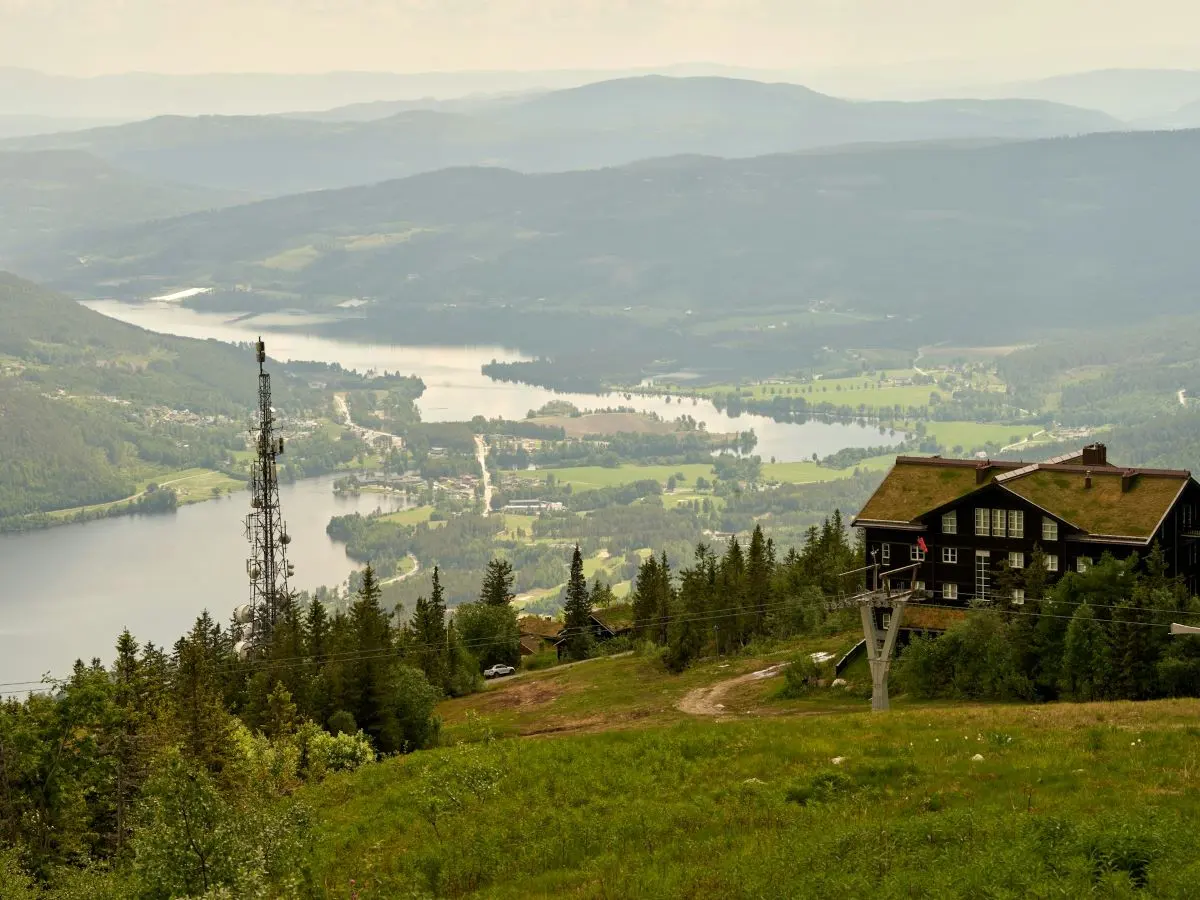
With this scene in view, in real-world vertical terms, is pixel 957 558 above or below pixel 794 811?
above

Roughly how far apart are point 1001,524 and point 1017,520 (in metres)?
0.79

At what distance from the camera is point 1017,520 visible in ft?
235

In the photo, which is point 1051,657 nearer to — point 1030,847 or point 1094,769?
point 1094,769

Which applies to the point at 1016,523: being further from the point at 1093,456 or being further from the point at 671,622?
the point at 671,622

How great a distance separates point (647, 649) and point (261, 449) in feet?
84.5

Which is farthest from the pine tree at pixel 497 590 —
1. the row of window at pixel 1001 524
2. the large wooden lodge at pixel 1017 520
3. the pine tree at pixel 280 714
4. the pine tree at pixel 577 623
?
the row of window at pixel 1001 524

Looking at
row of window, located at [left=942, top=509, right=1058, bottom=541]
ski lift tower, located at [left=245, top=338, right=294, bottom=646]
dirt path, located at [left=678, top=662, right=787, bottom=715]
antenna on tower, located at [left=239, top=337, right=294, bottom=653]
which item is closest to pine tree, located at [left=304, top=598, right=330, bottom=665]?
ski lift tower, located at [left=245, top=338, right=294, bottom=646]

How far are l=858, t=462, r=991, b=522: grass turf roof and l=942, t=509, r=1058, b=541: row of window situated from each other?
1.26 metres

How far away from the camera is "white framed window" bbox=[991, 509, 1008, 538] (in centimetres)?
7206

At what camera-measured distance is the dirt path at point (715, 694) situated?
66312 mm

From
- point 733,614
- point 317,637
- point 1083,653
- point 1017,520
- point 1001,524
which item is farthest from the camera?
point 733,614

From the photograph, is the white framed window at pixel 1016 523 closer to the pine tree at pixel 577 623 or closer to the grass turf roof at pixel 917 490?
the grass turf roof at pixel 917 490

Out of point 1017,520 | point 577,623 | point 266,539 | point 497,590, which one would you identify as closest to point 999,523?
point 1017,520

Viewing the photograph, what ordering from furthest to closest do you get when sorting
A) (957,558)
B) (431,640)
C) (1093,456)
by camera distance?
1. (431,640)
2. (1093,456)
3. (957,558)
